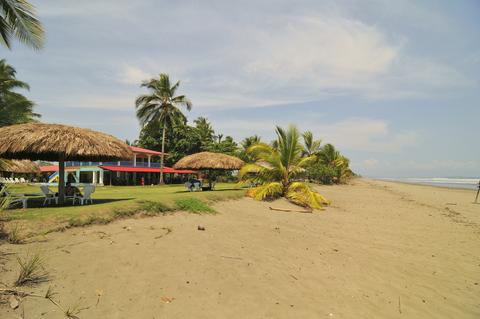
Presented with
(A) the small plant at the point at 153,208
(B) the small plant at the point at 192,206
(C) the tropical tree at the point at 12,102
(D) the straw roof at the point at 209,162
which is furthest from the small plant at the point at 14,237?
(C) the tropical tree at the point at 12,102

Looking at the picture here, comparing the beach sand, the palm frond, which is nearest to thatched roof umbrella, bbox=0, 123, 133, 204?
the beach sand

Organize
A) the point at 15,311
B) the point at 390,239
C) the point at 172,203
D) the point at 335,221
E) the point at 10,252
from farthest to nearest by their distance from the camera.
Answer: the point at 335,221 < the point at 172,203 < the point at 390,239 < the point at 10,252 < the point at 15,311

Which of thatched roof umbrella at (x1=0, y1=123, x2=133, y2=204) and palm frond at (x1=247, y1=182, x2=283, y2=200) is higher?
thatched roof umbrella at (x1=0, y1=123, x2=133, y2=204)

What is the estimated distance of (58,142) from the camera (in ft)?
27.5

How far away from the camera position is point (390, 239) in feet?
26.9

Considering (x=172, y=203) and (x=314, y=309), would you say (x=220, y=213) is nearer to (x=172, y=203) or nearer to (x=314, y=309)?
(x=172, y=203)

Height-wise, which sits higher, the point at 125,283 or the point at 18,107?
the point at 18,107

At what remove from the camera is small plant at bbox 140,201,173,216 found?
8328mm

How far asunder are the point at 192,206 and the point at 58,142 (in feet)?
13.5

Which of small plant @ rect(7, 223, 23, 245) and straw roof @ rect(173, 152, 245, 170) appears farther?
straw roof @ rect(173, 152, 245, 170)

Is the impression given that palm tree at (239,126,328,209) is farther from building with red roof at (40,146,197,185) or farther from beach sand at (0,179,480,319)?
building with red roof at (40,146,197,185)

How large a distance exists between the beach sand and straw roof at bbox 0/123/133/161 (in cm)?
269

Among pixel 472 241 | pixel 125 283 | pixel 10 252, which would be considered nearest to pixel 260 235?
pixel 125 283

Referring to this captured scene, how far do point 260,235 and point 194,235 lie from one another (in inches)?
65.9
